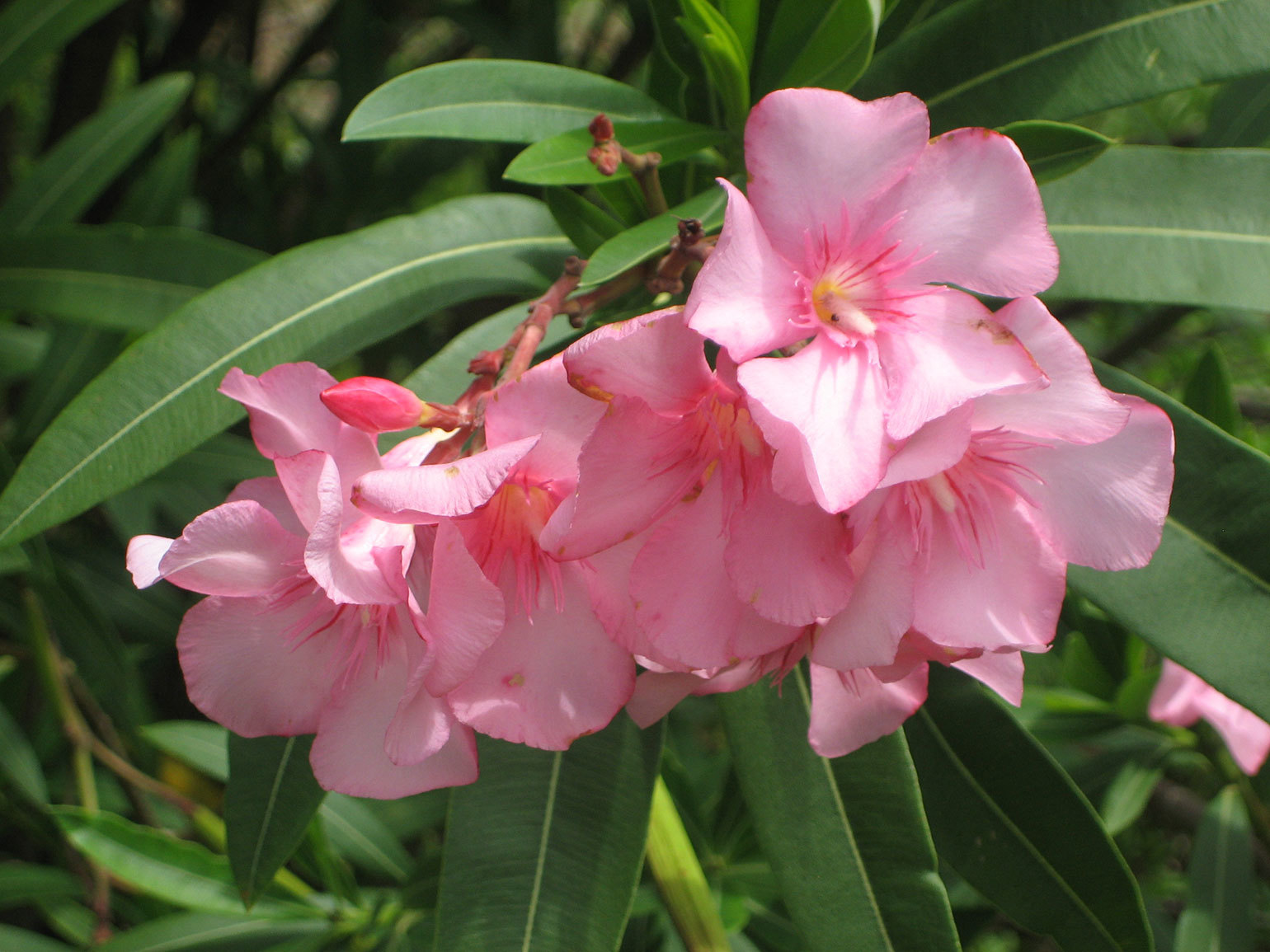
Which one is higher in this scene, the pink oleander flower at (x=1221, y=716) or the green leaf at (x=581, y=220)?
the green leaf at (x=581, y=220)

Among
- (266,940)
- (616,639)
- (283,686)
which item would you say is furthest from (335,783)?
(266,940)

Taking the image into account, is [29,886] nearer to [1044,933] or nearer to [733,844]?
[733,844]

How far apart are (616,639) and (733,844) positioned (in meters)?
0.98

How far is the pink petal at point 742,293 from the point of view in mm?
454

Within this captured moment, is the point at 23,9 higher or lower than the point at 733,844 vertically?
higher

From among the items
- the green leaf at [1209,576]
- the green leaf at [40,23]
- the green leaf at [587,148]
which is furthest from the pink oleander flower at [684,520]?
the green leaf at [40,23]

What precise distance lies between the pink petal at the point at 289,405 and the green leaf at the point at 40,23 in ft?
3.40

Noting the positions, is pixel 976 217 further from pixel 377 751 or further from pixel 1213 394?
pixel 1213 394

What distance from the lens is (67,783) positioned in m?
1.49

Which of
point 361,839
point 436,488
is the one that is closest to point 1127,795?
point 361,839

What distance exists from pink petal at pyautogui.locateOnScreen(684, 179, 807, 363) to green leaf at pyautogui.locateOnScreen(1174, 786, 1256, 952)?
1119 millimetres

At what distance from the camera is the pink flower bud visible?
51 centimetres

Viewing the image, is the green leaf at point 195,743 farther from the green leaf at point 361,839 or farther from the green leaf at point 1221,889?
the green leaf at point 1221,889

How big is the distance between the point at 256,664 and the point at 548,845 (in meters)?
0.28
